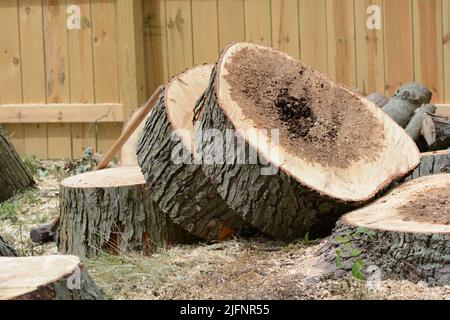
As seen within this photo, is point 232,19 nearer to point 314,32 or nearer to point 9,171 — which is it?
point 314,32

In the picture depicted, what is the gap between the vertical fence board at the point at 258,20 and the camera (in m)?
7.30

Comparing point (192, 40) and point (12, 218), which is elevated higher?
point (192, 40)

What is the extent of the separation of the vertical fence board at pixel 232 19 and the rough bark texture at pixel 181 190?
2.46 meters

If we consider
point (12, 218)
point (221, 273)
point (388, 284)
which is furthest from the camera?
point (12, 218)

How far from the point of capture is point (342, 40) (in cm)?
719

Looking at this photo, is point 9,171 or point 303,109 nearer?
point 303,109

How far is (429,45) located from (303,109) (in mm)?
2483

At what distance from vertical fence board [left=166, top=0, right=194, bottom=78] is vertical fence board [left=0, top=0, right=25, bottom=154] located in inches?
53.5

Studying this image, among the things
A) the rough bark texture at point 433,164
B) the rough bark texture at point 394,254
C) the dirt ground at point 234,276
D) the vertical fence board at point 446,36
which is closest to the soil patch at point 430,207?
the rough bark texture at point 394,254

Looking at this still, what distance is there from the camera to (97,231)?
201 inches

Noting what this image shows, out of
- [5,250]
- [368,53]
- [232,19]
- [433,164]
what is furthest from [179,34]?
[5,250]
